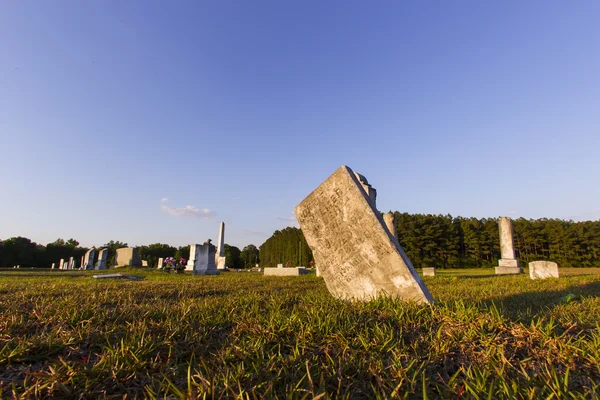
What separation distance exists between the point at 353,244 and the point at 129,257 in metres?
28.7

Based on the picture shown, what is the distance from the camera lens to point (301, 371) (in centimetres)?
177

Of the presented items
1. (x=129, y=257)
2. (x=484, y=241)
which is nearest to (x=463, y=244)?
(x=484, y=241)

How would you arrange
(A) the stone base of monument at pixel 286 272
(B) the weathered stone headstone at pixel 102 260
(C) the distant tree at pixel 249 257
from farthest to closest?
(C) the distant tree at pixel 249 257
(B) the weathered stone headstone at pixel 102 260
(A) the stone base of monument at pixel 286 272

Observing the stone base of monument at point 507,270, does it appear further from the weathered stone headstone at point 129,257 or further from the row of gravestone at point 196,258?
the weathered stone headstone at point 129,257

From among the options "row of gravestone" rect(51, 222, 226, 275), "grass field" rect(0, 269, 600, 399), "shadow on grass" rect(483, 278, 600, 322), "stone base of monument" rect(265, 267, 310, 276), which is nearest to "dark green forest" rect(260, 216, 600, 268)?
"row of gravestone" rect(51, 222, 226, 275)

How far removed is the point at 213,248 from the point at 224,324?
17080mm

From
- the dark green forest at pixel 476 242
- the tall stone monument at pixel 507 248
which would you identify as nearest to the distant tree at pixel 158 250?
the dark green forest at pixel 476 242

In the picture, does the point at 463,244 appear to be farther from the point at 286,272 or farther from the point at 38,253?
the point at 38,253

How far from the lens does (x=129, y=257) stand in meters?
27.2

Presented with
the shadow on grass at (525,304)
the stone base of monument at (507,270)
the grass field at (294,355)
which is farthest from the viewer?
the stone base of monument at (507,270)

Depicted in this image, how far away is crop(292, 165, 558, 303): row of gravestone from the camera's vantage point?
373 centimetres

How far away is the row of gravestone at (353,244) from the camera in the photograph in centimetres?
373

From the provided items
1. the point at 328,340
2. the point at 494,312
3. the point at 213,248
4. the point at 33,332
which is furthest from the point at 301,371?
the point at 213,248

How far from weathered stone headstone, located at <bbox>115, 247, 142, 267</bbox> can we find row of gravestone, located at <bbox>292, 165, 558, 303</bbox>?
26.5 metres
